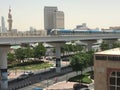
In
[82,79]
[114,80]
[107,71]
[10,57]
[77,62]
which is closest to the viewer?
[114,80]

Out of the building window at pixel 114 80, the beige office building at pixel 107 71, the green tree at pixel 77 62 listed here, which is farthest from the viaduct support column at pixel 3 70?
the building window at pixel 114 80

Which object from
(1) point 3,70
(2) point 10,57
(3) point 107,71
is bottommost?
(2) point 10,57

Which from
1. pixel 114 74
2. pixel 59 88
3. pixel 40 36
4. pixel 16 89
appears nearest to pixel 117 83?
pixel 114 74

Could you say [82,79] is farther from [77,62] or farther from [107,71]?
[107,71]

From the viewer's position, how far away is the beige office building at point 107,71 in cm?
3350

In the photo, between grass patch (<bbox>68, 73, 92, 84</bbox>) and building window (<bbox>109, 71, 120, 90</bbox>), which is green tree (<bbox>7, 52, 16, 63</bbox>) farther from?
building window (<bbox>109, 71, 120, 90</bbox>)

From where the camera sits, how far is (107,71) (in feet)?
113

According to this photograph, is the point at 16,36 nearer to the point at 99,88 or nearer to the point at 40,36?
the point at 40,36

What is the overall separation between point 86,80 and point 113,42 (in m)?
53.8

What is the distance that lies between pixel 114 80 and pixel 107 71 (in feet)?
4.87

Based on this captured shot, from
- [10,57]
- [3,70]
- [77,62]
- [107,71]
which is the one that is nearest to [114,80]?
[107,71]

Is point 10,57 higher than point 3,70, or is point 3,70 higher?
point 3,70

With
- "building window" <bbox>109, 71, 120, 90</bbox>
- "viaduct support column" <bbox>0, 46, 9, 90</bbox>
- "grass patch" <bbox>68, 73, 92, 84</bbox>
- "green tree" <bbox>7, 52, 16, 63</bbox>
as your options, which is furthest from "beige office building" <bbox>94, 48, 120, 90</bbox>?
"green tree" <bbox>7, 52, 16, 63</bbox>

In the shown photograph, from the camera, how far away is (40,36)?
66062 mm
